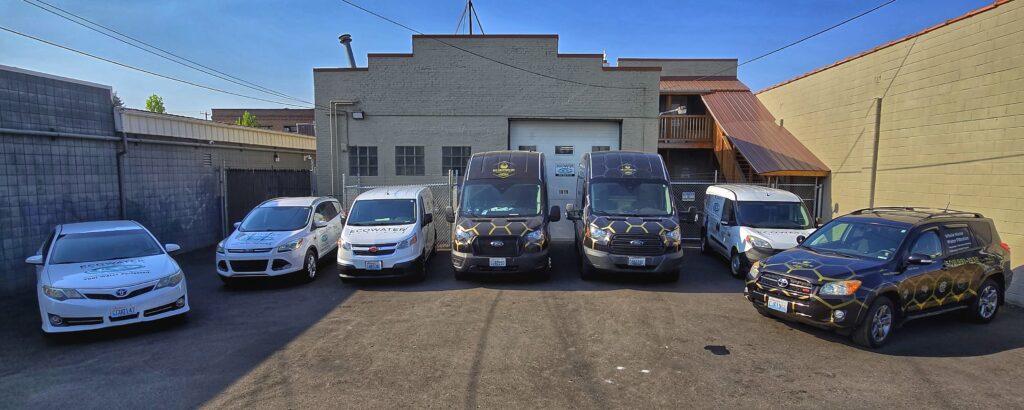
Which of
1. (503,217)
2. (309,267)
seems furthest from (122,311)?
(503,217)

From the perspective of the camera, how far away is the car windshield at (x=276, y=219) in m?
10.2

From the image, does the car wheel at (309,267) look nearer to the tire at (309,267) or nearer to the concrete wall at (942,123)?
the tire at (309,267)

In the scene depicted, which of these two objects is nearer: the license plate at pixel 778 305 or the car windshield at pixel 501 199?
the license plate at pixel 778 305

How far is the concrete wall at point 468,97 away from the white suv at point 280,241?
455cm

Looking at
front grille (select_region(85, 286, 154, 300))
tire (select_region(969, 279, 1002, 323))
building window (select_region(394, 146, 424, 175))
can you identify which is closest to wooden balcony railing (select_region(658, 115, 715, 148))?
building window (select_region(394, 146, 424, 175))

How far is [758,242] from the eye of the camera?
380 inches

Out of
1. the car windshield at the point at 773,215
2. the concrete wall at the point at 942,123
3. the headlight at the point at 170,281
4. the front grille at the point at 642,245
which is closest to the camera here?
the headlight at the point at 170,281

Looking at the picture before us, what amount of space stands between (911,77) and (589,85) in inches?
317

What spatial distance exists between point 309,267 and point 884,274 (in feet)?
31.6

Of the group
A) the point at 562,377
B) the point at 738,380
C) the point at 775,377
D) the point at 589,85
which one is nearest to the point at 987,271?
the point at 775,377

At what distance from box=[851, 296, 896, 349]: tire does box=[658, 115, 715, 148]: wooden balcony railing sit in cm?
1355

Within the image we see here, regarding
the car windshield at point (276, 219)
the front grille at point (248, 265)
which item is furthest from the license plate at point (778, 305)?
the car windshield at point (276, 219)

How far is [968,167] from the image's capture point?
9.41m

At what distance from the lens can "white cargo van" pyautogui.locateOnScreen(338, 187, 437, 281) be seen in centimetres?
934
